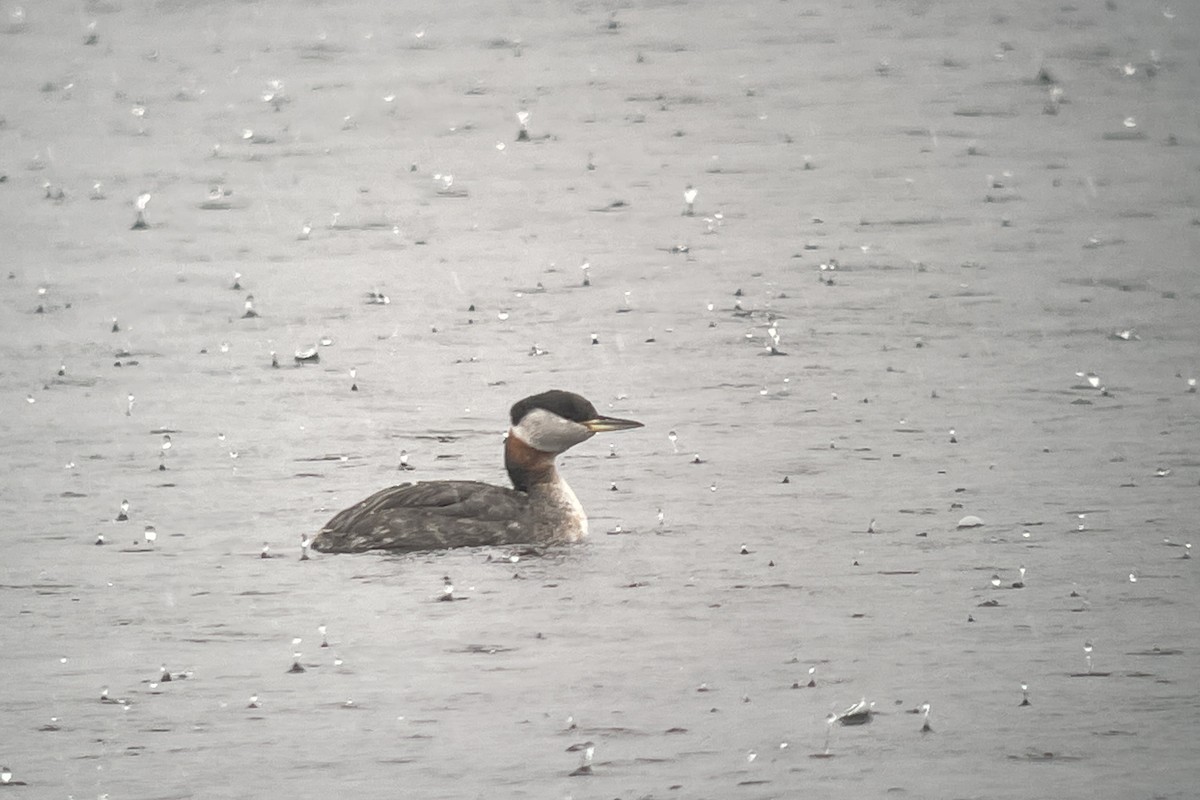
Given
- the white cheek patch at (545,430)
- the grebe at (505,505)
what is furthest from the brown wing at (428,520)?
the white cheek patch at (545,430)

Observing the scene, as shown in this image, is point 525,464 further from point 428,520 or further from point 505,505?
point 428,520

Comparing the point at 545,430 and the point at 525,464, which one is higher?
the point at 545,430

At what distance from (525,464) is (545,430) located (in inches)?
8.4

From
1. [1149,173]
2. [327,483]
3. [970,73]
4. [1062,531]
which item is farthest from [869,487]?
[970,73]

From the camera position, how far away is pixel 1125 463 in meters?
14.4

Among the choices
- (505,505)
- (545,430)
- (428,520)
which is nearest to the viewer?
(428,520)

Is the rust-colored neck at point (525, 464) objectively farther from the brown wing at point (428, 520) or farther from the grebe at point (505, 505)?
the brown wing at point (428, 520)

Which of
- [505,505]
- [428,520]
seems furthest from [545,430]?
[428,520]

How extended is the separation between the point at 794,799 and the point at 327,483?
6025mm

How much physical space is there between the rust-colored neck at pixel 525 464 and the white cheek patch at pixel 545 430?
34mm

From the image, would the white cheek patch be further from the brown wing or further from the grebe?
the brown wing

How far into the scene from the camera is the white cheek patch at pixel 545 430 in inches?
551

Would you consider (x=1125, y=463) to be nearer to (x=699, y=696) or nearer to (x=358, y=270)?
(x=699, y=696)

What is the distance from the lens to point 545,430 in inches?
551
